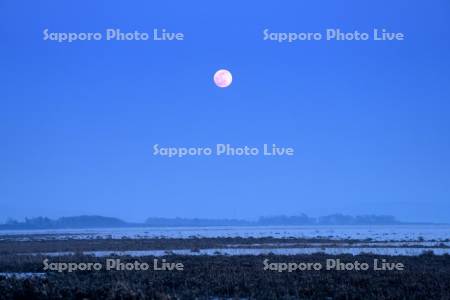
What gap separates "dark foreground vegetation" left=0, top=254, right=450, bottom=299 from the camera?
1869 centimetres

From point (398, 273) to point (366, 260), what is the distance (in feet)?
24.2

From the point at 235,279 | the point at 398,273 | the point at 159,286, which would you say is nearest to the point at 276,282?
the point at 235,279

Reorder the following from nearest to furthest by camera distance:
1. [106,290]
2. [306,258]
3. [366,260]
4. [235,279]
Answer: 1. [106,290]
2. [235,279]
3. [366,260]
4. [306,258]

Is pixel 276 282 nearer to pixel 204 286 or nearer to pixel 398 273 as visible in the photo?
pixel 204 286

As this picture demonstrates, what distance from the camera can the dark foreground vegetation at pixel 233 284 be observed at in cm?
1869

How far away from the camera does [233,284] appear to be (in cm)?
2277

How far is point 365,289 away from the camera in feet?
70.3

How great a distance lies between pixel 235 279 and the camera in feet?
79.6

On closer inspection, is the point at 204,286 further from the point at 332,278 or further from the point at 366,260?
the point at 366,260

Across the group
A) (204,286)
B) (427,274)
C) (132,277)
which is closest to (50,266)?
(132,277)

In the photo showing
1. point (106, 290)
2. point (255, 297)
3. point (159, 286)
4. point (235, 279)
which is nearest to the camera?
point (106, 290)

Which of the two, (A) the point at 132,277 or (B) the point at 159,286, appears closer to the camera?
(B) the point at 159,286

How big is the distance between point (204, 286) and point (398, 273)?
10356 millimetres

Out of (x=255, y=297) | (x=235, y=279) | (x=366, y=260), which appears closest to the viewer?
(x=255, y=297)
